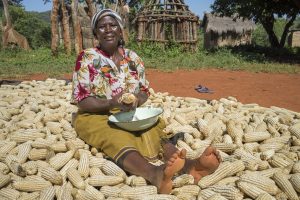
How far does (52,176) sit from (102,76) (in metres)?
1.20

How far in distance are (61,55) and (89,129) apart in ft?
37.2

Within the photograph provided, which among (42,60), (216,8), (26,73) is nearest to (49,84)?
(26,73)

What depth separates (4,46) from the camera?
18.4 metres

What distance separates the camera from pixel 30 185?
3.00m

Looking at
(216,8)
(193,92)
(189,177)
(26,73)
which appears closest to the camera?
(189,177)

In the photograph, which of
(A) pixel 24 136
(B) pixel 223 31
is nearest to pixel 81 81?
(A) pixel 24 136

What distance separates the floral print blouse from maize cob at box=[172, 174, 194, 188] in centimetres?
126

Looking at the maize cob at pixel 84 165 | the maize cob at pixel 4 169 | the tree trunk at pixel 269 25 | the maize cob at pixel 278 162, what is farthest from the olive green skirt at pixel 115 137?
the tree trunk at pixel 269 25

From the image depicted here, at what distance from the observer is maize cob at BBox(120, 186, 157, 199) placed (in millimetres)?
2791

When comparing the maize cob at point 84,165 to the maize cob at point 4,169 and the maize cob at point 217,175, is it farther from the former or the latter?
the maize cob at point 217,175

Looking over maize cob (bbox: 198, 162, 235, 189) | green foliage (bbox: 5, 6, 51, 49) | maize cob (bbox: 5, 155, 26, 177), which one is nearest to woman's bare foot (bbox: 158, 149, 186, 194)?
maize cob (bbox: 198, 162, 235, 189)

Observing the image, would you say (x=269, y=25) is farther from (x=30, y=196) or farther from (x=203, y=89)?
(x=30, y=196)

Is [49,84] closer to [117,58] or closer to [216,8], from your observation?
[117,58]

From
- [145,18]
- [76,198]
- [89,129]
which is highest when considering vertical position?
[145,18]
